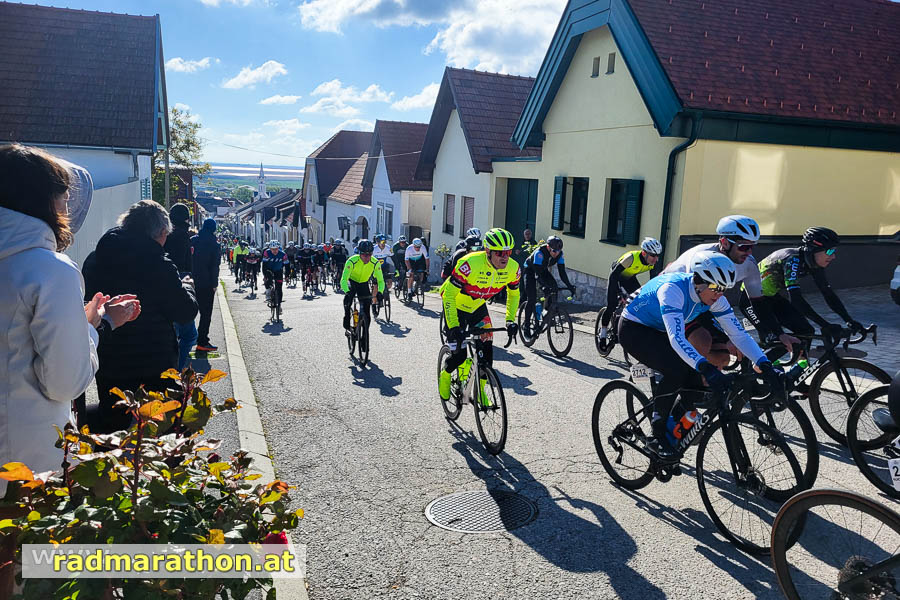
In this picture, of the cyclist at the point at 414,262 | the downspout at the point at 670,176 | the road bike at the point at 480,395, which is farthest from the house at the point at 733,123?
the road bike at the point at 480,395

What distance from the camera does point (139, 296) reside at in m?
4.50

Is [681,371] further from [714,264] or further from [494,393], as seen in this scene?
[494,393]

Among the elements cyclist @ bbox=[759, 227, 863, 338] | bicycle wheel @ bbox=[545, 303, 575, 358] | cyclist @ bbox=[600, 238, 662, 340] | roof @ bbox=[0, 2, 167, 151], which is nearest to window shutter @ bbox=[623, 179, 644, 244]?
bicycle wheel @ bbox=[545, 303, 575, 358]

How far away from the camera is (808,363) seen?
21.2 ft

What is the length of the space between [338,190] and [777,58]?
35318 millimetres

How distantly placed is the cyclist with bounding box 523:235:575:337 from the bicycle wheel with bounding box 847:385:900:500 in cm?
568

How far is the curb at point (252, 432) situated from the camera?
→ 12.3 feet

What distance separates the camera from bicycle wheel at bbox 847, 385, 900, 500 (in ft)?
17.8

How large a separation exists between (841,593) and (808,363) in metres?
3.68

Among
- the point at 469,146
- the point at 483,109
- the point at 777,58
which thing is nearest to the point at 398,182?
the point at 483,109

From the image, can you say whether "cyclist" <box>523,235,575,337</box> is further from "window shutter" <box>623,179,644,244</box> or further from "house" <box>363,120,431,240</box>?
"house" <box>363,120,431,240</box>

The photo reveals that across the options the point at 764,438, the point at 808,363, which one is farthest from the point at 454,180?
the point at 764,438

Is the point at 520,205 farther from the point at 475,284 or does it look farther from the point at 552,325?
the point at 475,284

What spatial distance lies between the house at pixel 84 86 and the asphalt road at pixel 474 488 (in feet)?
44.9
